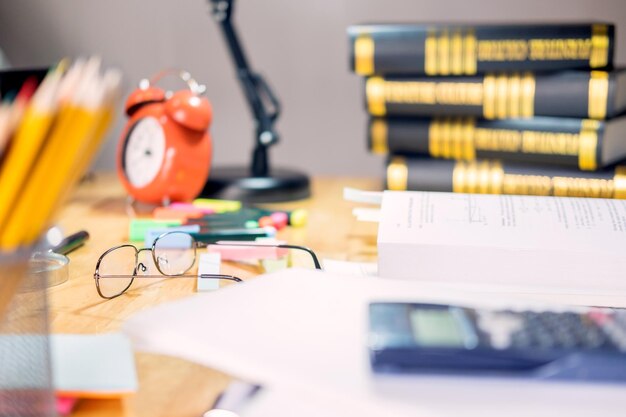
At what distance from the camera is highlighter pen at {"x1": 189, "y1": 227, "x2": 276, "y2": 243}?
852 millimetres

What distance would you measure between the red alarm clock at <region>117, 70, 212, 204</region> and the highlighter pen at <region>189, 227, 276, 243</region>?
206mm

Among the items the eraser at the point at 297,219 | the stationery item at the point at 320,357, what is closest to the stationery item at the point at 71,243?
the eraser at the point at 297,219

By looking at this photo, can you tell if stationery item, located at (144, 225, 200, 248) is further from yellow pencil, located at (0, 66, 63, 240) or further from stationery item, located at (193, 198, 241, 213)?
yellow pencil, located at (0, 66, 63, 240)

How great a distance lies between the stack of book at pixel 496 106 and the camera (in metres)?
0.99

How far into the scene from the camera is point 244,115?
1.41 metres

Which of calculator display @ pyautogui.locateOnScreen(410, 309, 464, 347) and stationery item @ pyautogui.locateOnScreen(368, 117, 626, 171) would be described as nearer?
calculator display @ pyautogui.locateOnScreen(410, 309, 464, 347)

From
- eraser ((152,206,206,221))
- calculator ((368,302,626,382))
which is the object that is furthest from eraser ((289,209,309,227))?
calculator ((368,302,626,382))

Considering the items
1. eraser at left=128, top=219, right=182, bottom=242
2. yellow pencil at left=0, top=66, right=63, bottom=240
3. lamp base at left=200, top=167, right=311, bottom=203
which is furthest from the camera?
lamp base at left=200, top=167, right=311, bottom=203

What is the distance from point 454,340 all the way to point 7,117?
0.25m

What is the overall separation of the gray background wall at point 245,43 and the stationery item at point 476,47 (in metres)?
0.30

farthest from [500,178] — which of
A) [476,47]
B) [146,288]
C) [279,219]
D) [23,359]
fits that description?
[23,359]

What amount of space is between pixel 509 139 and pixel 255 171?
35 centimetres

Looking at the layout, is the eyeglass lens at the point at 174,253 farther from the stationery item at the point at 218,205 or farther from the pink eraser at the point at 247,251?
the stationery item at the point at 218,205

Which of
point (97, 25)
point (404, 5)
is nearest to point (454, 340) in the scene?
point (404, 5)
